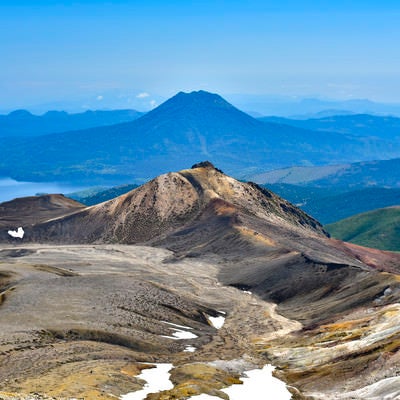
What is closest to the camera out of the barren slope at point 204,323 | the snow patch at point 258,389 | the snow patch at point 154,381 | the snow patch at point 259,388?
the snow patch at point 154,381

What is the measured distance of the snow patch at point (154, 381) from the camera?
68.3 metres

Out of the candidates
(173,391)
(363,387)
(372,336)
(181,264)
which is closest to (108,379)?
(173,391)

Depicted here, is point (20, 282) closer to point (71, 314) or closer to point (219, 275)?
point (71, 314)

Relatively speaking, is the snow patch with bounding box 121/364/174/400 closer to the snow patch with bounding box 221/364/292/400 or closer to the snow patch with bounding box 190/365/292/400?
the snow patch with bounding box 190/365/292/400

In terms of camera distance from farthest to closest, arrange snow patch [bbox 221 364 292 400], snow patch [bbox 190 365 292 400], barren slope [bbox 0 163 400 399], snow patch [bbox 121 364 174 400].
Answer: barren slope [bbox 0 163 400 399] → snow patch [bbox 221 364 292 400] → snow patch [bbox 190 365 292 400] → snow patch [bbox 121 364 174 400]

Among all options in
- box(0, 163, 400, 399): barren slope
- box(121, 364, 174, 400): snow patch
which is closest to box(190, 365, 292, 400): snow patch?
box(0, 163, 400, 399): barren slope

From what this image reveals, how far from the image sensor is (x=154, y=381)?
7588 cm

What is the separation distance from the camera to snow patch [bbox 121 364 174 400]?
68287 millimetres

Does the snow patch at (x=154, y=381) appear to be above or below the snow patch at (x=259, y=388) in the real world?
above

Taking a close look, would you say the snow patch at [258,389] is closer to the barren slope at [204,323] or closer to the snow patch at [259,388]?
the snow patch at [259,388]

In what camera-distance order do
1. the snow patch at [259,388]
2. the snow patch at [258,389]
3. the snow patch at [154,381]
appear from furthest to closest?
the snow patch at [259,388] → the snow patch at [258,389] → the snow patch at [154,381]

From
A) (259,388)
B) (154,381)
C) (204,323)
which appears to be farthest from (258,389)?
(204,323)

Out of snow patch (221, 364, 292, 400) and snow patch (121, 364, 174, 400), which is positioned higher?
snow patch (121, 364, 174, 400)

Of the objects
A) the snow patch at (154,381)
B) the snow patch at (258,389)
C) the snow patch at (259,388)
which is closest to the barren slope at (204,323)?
the snow patch at (154,381)
